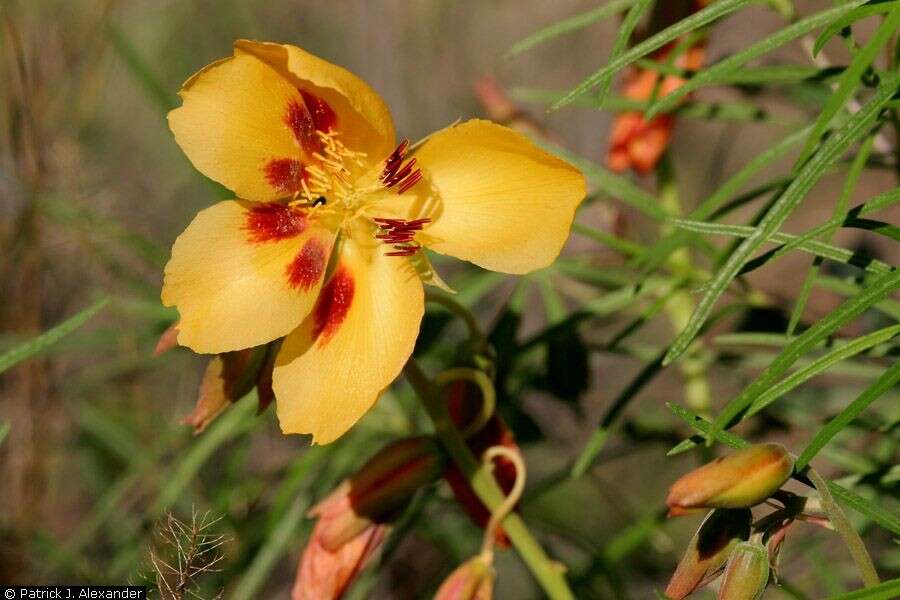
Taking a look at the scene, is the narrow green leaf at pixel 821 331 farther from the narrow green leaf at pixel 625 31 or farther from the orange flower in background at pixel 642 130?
the orange flower in background at pixel 642 130

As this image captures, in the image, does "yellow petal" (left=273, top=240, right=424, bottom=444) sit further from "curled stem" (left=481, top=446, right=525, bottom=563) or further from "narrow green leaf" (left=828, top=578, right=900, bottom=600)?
"narrow green leaf" (left=828, top=578, right=900, bottom=600)

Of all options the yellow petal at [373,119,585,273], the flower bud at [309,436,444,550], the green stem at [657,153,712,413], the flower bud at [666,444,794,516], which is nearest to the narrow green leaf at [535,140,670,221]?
the green stem at [657,153,712,413]

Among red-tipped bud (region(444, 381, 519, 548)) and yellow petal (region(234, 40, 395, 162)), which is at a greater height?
yellow petal (region(234, 40, 395, 162))

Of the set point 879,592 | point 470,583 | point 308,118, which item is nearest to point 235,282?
point 308,118

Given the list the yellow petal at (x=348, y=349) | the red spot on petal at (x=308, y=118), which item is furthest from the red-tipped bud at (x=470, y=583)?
the red spot on petal at (x=308, y=118)

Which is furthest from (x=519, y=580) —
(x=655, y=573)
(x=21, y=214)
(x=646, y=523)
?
(x=21, y=214)

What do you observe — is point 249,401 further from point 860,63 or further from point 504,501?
point 860,63
